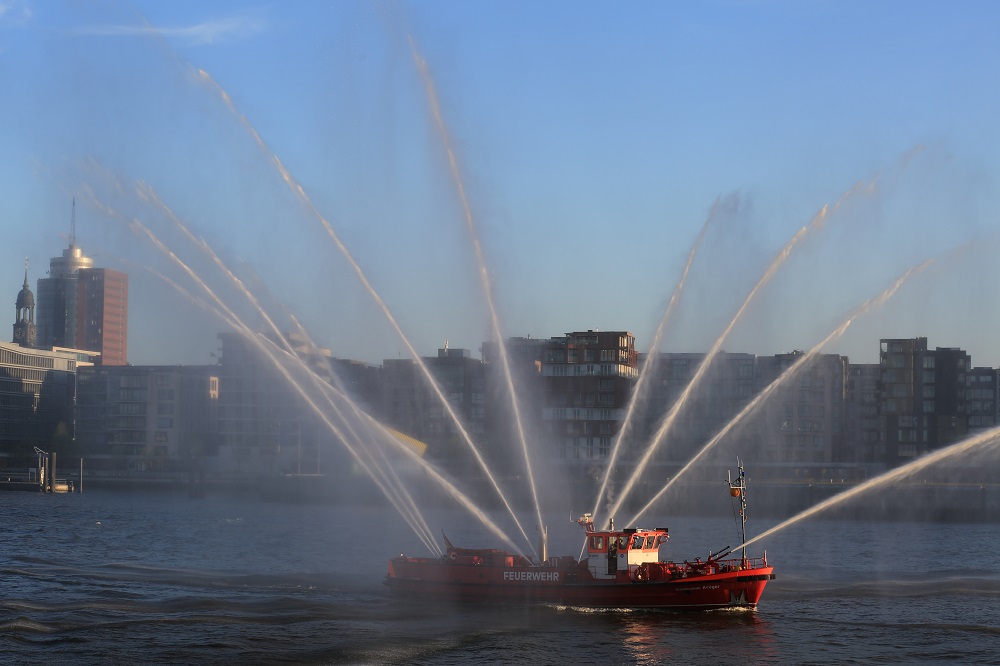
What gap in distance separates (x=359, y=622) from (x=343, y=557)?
85.5ft

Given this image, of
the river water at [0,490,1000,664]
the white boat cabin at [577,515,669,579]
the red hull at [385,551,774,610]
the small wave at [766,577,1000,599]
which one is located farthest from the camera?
the small wave at [766,577,1000,599]

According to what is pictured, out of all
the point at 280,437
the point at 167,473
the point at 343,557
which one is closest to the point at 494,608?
the point at 343,557

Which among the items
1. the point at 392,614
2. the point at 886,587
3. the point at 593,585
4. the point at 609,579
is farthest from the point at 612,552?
the point at 886,587

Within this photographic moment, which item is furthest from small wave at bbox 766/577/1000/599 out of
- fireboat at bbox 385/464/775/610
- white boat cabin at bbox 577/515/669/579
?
white boat cabin at bbox 577/515/669/579

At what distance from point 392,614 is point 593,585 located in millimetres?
7910

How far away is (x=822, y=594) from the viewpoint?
54469 mm

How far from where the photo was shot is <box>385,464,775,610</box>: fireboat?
154 feet

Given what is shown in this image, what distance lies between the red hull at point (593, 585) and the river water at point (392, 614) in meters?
0.62

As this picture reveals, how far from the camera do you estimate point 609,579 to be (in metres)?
47.1

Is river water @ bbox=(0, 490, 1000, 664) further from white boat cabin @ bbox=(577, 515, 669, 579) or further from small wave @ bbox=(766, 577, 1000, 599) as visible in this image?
white boat cabin @ bbox=(577, 515, 669, 579)

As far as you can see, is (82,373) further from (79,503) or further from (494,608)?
(494,608)

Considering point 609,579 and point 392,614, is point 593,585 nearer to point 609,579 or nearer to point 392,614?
point 609,579

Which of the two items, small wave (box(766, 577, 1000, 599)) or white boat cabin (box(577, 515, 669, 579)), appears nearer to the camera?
white boat cabin (box(577, 515, 669, 579))

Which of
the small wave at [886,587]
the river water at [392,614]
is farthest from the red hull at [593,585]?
→ the small wave at [886,587]
